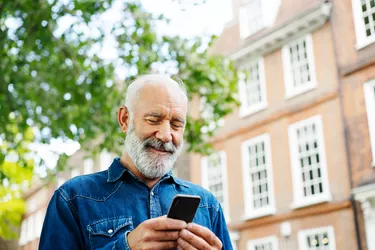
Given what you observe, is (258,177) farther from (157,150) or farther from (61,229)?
(61,229)

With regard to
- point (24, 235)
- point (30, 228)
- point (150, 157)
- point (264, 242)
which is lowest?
point (150, 157)

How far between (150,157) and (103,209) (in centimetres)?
28

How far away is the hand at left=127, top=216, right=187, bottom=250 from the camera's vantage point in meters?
1.92

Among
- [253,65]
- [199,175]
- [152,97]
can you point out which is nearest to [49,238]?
[152,97]

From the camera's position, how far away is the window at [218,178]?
56.6ft

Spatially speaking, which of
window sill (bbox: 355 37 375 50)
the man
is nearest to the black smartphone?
the man

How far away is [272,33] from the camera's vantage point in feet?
52.3

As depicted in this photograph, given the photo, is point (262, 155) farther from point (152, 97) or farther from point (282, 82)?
point (152, 97)

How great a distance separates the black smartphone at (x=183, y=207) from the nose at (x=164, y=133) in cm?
40

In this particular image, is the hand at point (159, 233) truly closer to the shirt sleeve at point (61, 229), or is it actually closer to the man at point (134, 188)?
the man at point (134, 188)

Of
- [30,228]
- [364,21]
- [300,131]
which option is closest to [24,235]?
[30,228]

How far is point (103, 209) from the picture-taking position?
222cm

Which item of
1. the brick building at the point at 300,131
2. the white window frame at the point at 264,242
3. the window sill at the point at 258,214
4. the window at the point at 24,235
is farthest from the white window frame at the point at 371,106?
the window at the point at 24,235

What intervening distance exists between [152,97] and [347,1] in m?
12.5
